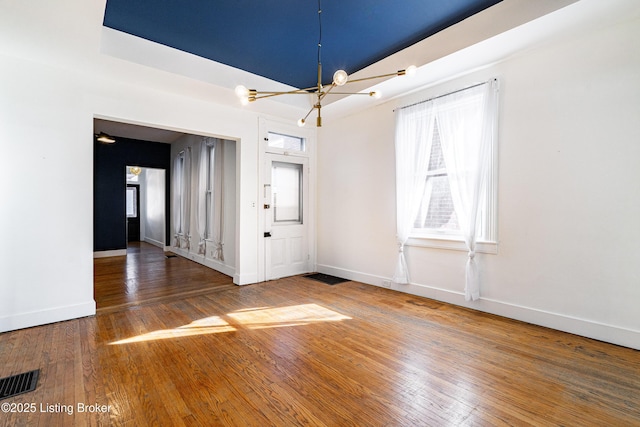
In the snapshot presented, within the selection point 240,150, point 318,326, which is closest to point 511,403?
point 318,326

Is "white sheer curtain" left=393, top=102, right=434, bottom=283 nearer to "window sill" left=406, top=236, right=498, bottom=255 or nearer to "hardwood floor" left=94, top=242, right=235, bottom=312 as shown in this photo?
"window sill" left=406, top=236, right=498, bottom=255

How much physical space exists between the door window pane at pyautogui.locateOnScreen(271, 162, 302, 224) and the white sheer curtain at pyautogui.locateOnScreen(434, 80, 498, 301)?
2.83 m

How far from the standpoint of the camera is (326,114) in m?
5.20

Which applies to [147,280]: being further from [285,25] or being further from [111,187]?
[285,25]

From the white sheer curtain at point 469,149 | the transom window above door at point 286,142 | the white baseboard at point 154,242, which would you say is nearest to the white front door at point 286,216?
the transom window above door at point 286,142

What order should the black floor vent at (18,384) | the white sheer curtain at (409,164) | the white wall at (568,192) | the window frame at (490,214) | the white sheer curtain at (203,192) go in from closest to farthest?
the black floor vent at (18,384), the white wall at (568,192), the window frame at (490,214), the white sheer curtain at (409,164), the white sheer curtain at (203,192)

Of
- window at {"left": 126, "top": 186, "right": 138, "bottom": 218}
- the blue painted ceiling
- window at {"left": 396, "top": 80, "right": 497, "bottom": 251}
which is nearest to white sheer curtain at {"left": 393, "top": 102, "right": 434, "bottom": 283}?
window at {"left": 396, "top": 80, "right": 497, "bottom": 251}

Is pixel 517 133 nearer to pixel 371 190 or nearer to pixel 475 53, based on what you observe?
pixel 475 53

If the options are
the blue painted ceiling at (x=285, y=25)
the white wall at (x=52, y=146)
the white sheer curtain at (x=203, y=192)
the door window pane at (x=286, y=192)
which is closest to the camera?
the blue painted ceiling at (x=285, y=25)

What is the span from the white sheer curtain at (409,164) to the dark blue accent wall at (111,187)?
729 cm

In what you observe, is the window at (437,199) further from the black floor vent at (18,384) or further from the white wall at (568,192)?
the black floor vent at (18,384)

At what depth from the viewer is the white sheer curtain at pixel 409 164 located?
13.4 feet

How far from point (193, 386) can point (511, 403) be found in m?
2.22

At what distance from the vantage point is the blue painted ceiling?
9.43ft
